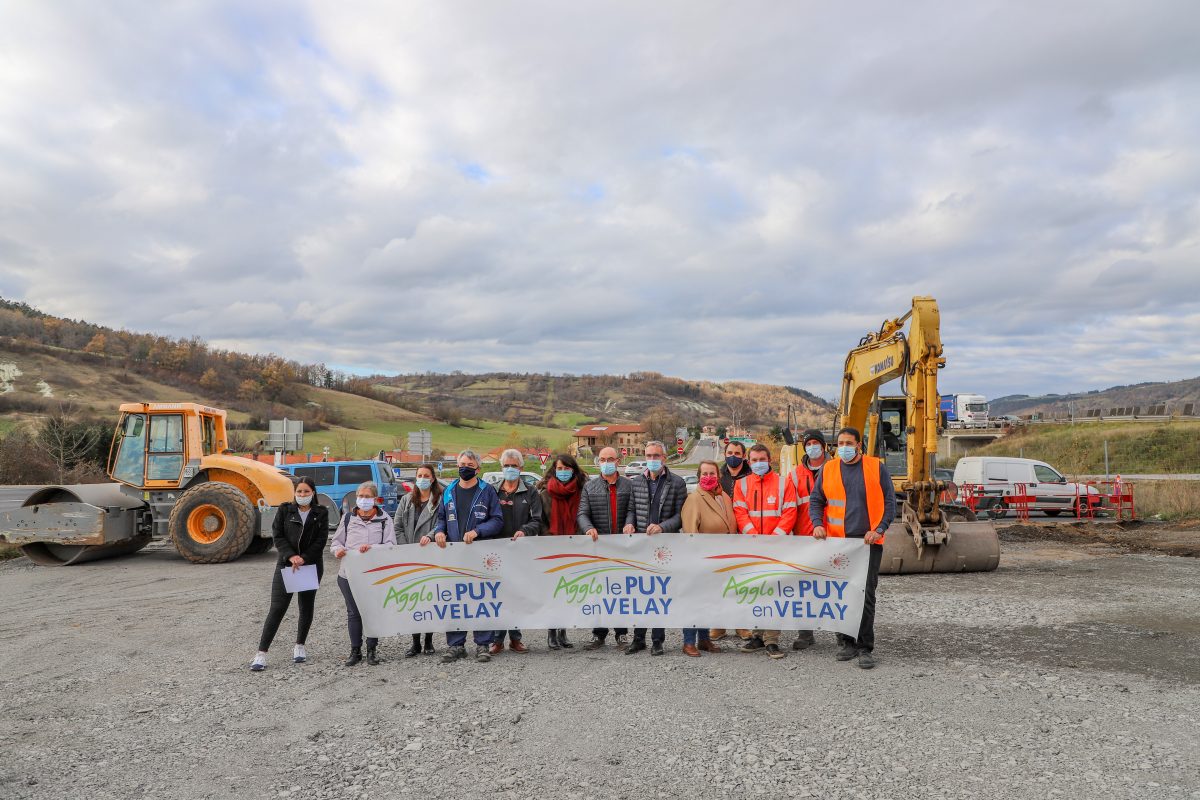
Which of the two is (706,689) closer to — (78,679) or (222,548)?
(78,679)

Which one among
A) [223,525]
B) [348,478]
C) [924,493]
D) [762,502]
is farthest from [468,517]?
[348,478]

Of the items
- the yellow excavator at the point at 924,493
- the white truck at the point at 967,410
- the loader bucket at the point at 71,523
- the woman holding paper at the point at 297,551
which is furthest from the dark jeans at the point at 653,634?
the white truck at the point at 967,410

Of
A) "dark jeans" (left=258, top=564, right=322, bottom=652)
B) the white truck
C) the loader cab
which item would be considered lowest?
"dark jeans" (left=258, top=564, right=322, bottom=652)

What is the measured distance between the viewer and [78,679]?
685cm

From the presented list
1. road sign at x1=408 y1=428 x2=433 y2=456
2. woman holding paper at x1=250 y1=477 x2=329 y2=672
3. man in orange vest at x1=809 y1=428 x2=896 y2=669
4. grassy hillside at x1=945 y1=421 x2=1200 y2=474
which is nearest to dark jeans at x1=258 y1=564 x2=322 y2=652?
woman holding paper at x1=250 y1=477 x2=329 y2=672

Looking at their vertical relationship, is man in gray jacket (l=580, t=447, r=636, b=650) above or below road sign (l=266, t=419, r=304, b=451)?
below

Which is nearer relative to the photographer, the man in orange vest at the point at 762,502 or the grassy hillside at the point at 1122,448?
the man in orange vest at the point at 762,502

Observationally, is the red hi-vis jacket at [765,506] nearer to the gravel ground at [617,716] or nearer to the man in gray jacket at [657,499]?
the man in gray jacket at [657,499]

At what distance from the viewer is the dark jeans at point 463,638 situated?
746cm

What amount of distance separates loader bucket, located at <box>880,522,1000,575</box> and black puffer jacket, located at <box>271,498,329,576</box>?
8420 millimetres

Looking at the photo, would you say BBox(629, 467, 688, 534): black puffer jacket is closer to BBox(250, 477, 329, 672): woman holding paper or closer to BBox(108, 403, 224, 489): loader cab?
BBox(250, 477, 329, 672): woman holding paper

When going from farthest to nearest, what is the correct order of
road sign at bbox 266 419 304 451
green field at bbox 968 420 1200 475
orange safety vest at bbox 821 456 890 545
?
green field at bbox 968 420 1200 475 → road sign at bbox 266 419 304 451 → orange safety vest at bbox 821 456 890 545

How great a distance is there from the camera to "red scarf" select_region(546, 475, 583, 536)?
7.88m

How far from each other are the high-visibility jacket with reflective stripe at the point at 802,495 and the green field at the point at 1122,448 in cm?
3765
